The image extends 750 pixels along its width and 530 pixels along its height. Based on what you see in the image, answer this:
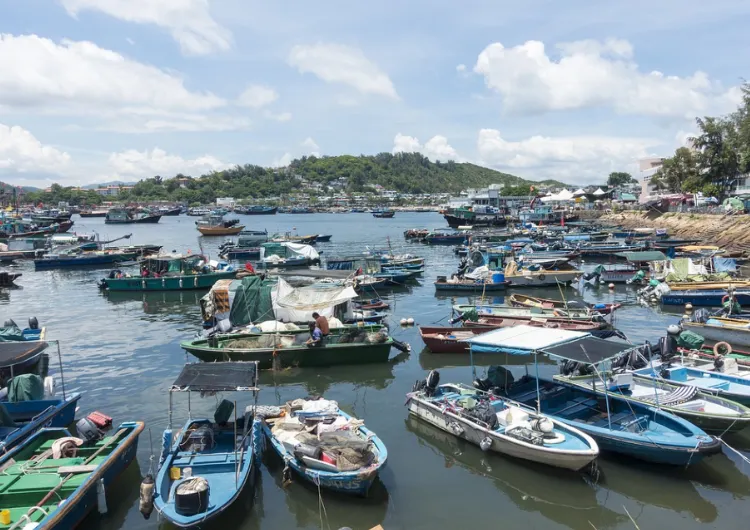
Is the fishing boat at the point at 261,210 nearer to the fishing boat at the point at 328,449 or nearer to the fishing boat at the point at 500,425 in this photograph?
the fishing boat at the point at 500,425

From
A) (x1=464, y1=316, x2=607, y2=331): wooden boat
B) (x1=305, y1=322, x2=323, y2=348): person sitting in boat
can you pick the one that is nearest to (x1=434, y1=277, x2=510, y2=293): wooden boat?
(x1=464, y1=316, x2=607, y2=331): wooden boat

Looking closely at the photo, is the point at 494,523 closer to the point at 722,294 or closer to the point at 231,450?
the point at 231,450

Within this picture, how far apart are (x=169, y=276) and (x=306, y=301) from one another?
18.7 metres

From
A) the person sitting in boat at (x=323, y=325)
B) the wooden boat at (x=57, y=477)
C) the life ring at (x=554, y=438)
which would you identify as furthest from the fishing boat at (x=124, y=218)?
the life ring at (x=554, y=438)

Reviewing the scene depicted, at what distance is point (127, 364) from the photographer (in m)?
19.7

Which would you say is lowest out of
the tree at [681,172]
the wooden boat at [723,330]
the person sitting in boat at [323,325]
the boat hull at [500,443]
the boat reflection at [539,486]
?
the boat reflection at [539,486]

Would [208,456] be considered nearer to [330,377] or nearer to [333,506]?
[333,506]

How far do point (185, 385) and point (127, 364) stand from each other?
423 inches

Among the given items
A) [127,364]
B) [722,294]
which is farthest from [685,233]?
[127,364]

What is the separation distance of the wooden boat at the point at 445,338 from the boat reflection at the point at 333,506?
9002mm

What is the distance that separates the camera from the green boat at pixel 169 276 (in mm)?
35156

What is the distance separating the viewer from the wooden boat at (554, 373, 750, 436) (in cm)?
1172

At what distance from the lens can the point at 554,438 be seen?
430 inches

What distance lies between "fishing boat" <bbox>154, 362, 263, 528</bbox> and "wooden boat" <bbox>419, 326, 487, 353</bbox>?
29.9ft
